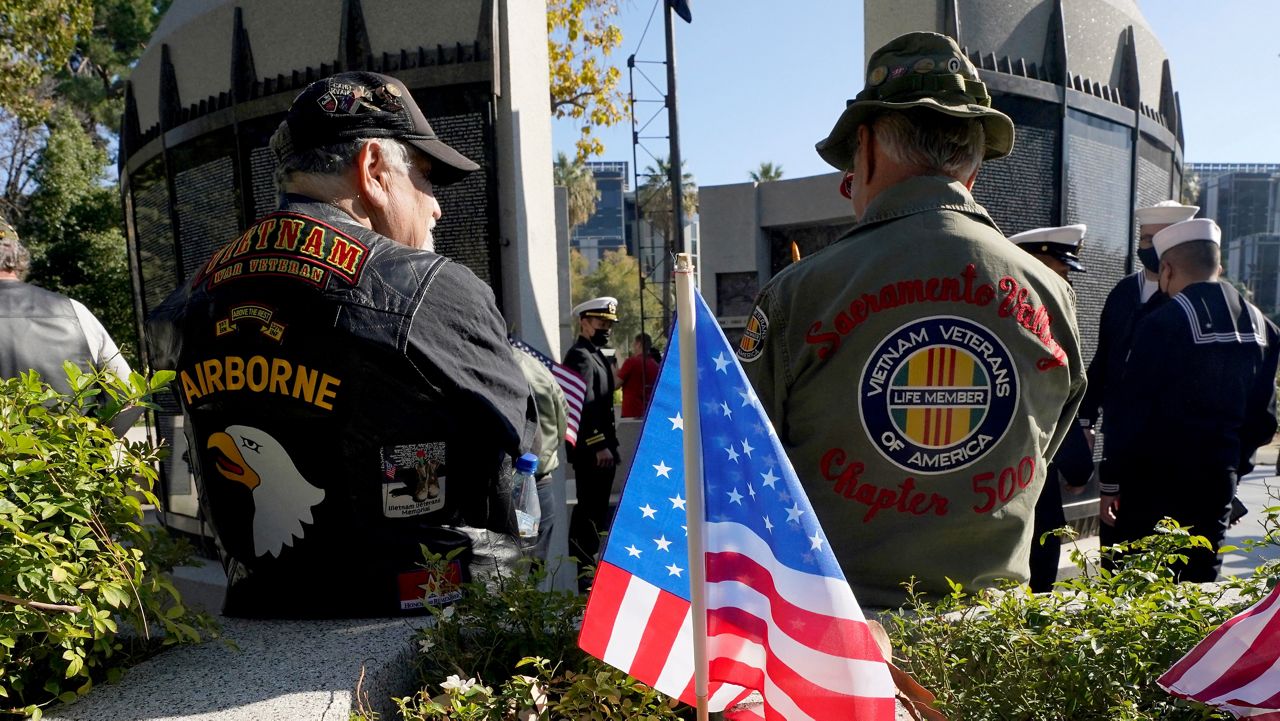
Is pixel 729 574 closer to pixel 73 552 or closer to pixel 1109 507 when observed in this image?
pixel 73 552

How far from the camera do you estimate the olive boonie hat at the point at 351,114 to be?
2018 mm

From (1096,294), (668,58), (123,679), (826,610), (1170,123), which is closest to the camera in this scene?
(826,610)

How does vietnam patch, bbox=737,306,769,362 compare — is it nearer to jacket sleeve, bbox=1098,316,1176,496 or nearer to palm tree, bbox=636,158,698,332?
palm tree, bbox=636,158,698,332

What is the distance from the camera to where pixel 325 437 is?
1883mm

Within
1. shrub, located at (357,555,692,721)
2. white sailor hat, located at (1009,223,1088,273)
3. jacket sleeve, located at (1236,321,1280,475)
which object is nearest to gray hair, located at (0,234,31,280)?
shrub, located at (357,555,692,721)

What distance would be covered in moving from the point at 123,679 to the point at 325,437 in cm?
59

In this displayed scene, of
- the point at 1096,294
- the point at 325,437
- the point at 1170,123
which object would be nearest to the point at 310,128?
the point at 325,437

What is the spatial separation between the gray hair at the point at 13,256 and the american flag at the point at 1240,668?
4190mm

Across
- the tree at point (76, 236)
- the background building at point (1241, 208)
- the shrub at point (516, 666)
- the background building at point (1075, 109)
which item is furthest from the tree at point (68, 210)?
the background building at point (1241, 208)

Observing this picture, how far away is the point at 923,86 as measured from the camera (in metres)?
2.01

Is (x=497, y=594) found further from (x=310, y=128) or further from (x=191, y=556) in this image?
(x=310, y=128)

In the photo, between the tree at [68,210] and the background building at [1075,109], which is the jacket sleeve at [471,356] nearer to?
the background building at [1075,109]

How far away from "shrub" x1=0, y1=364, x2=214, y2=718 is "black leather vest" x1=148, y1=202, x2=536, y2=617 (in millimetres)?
185

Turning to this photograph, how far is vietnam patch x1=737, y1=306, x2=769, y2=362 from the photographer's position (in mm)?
1978
